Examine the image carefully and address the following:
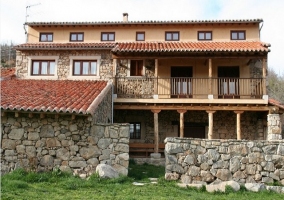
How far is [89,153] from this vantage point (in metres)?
9.69

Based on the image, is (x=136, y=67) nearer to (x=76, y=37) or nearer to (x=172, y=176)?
(x=76, y=37)

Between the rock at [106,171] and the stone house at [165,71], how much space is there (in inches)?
181

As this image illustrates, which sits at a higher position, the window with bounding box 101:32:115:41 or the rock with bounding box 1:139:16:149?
the window with bounding box 101:32:115:41

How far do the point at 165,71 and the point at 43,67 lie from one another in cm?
647

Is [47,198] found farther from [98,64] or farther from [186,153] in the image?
[98,64]

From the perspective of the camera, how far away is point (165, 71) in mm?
16938

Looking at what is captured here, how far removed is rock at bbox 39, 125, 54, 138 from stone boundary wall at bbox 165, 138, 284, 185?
3540 millimetres

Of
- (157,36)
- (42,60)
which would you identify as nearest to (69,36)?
(42,60)

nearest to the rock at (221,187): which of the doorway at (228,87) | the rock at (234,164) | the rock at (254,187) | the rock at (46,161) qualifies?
the rock at (254,187)

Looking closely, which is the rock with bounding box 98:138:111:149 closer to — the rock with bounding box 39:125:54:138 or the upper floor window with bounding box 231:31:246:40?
the rock with bounding box 39:125:54:138

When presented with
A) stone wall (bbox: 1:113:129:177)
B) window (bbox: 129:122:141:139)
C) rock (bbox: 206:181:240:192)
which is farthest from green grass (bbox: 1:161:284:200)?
window (bbox: 129:122:141:139)

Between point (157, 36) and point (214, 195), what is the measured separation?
38.6 ft

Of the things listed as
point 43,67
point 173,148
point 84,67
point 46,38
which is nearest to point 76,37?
point 46,38

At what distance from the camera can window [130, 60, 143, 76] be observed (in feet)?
54.8
